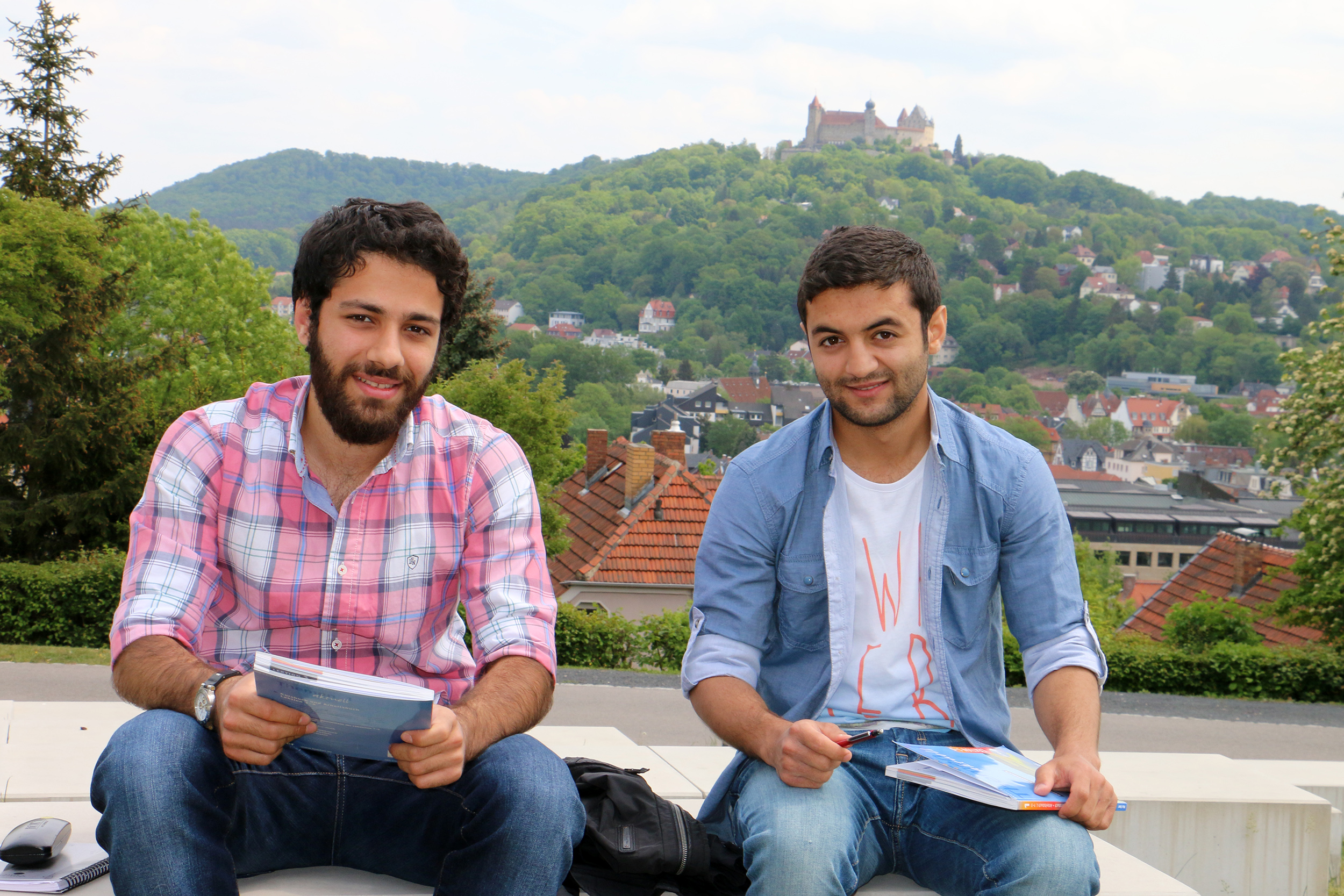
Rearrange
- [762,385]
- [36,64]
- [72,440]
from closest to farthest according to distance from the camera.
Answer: [72,440] → [36,64] → [762,385]

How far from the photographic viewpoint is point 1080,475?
328ft

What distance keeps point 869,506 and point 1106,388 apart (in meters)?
128

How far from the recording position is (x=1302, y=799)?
12.9 feet

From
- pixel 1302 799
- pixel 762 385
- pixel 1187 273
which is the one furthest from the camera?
pixel 1187 273

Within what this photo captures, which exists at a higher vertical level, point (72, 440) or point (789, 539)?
point (789, 539)

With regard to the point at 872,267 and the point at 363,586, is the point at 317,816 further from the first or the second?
the point at 872,267

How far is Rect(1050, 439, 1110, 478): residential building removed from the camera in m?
111

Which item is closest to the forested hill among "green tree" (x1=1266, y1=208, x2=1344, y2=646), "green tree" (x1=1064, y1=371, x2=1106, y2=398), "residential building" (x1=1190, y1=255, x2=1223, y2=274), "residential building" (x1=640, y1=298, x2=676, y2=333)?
"residential building" (x1=640, y1=298, x2=676, y2=333)

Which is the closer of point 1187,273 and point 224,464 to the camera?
point 224,464

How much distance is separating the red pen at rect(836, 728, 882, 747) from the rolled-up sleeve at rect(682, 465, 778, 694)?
27cm

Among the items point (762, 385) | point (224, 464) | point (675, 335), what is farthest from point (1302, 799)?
point (675, 335)

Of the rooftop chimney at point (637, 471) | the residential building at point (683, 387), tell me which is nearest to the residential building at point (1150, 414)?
the residential building at point (683, 387)

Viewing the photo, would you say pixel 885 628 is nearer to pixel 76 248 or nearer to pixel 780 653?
pixel 780 653

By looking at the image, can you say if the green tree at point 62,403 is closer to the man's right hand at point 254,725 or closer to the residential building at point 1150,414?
the man's right hand at point 254,725
